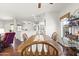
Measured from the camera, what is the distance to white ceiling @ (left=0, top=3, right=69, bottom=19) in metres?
1.15

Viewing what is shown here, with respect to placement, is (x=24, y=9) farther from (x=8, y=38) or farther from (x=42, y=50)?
(x=42, y=50)

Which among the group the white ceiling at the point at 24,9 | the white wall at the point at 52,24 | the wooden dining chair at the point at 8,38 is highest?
the white ceiling at the point at 24,9

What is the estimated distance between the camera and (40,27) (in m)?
1.16

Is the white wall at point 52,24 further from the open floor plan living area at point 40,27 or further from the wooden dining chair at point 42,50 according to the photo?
the wooden dining chair at point 42,50

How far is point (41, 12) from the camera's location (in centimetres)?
116

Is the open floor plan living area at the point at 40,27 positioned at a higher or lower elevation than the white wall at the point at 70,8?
lower

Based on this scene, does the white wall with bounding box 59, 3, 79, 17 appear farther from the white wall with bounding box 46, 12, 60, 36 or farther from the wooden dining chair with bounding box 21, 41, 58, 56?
the wooden dining chair with bounding box 21, 41, 58, 56

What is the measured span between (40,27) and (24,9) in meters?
0.22

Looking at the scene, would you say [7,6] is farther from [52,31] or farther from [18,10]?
[52,31]

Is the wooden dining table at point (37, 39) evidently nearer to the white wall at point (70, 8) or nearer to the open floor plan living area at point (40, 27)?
the open floor plan living area at point (40, 27)

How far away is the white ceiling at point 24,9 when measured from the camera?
3.76ft

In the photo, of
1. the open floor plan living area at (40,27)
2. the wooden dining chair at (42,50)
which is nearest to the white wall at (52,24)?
the open floor plan living area at (40,27)

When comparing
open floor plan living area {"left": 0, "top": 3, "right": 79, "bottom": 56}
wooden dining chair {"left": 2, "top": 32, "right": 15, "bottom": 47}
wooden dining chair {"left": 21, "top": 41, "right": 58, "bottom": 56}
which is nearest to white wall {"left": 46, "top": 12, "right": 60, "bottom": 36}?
open floor plan living area {"left": 0, "top": 3, "right": 79, "bottom": 56}

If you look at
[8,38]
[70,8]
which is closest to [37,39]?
[8,38]
